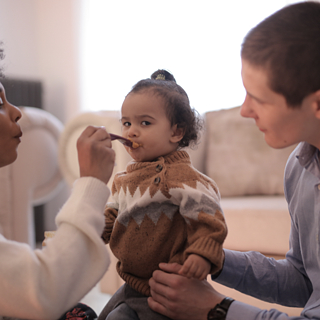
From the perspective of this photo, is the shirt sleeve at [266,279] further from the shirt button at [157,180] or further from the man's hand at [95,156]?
the man's hand at [95,156]

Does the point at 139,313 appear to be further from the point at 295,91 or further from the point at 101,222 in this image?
the point at 295,91

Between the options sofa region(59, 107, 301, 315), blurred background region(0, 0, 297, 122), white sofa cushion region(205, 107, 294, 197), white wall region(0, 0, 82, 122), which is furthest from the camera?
white wall region(0, 0, 82, 122)

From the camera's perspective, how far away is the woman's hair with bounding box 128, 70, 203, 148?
0.97 metres

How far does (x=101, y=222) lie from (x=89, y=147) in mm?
167

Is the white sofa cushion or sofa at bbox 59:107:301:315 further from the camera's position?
the white sofa cushion

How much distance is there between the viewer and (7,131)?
2.74ft

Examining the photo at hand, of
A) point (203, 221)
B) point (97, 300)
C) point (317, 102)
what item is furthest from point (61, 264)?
point (97, 300)

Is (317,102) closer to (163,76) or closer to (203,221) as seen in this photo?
(203,221)

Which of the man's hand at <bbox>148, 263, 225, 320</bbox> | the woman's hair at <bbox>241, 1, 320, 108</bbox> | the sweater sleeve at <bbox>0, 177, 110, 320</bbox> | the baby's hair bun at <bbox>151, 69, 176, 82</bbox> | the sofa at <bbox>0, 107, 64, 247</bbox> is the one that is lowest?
the sofa at <bbox>0, 107, 64, 247</bbox>

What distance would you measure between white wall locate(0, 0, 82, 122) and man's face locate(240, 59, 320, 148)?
9.85 feet

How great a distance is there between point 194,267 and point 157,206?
208 mm

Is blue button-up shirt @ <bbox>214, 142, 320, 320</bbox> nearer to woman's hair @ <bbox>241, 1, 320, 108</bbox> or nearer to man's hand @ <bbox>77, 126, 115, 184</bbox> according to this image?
woman's hair @ <bbox>241, 1, 320, 108</bbox>

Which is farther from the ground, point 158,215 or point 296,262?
point 158,215

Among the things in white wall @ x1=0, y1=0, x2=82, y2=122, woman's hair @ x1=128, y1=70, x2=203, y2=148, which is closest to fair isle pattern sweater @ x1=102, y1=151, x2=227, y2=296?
woman's hair @ x1=128, y1=70, x2=203, y2=148
